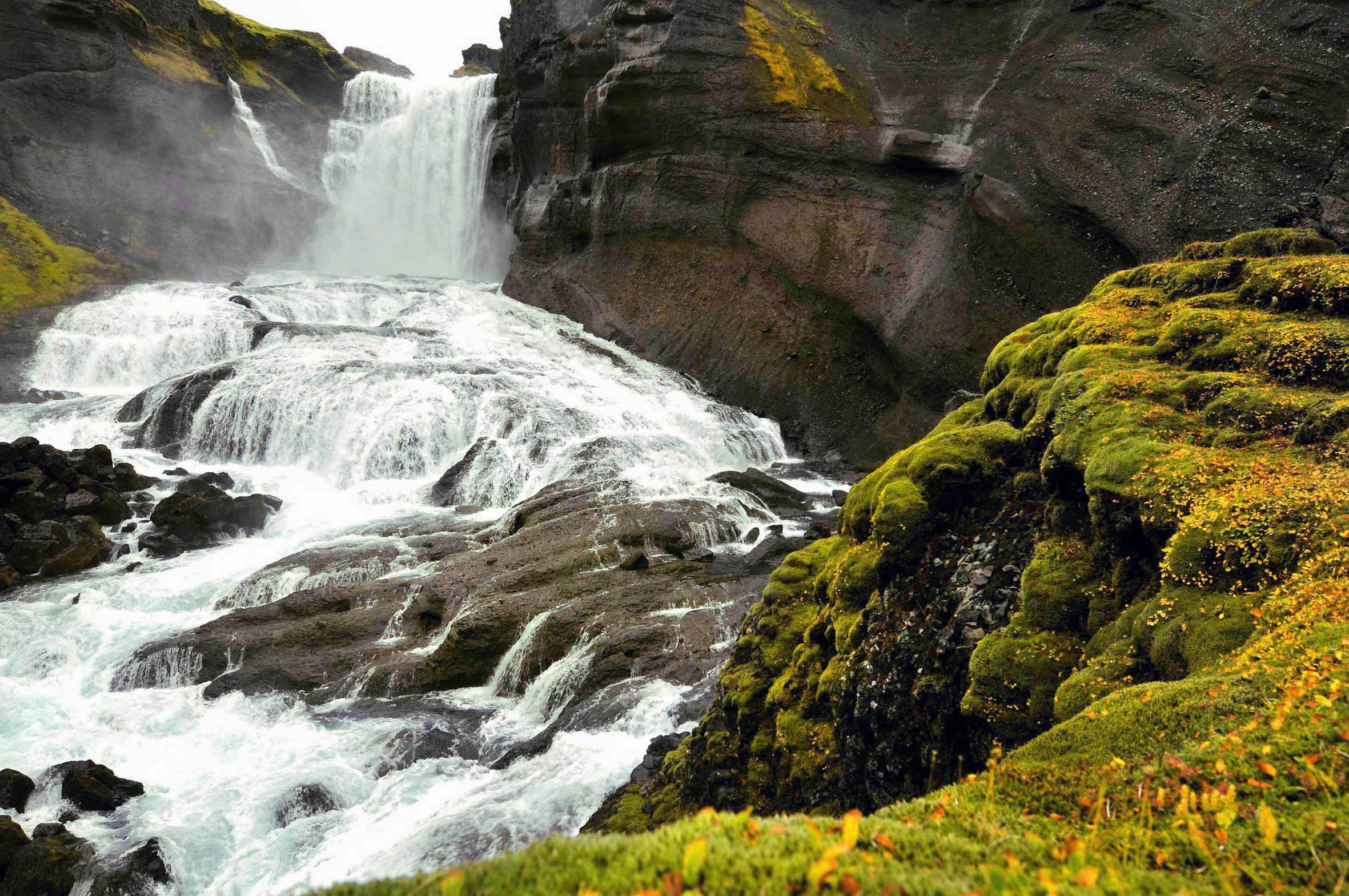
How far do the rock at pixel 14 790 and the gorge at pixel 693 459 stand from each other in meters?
0.06

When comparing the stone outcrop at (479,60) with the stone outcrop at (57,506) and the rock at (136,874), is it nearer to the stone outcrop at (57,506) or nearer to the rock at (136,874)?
the stone outcrop at (57,506)

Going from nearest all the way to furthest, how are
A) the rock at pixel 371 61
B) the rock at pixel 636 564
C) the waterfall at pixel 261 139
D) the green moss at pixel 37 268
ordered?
the rock at pixel 636 564
the green moss at pixel 37 268
the waterfall at pixel 261 139
the rock at pixel 371 61

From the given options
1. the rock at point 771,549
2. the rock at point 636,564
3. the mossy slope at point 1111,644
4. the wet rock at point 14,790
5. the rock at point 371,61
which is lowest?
the wet rock at point 14,790

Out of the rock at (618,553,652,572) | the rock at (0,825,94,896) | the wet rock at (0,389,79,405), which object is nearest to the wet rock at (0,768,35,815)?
the rock at (0,825,94,896)

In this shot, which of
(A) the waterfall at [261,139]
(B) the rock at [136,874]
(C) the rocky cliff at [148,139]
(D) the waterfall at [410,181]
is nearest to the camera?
(B) the rock at [136,874]

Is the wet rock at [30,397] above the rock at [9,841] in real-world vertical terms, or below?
above

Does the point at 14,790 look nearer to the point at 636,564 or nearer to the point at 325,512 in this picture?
the point at 636,564

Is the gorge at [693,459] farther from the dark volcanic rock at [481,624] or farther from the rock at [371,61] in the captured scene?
the rock at [371,61]

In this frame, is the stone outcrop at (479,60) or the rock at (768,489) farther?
the stone outcrop at (479,60)

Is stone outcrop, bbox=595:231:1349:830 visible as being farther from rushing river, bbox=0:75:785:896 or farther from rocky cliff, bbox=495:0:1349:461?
rocky cliff, bbox=495:0:1349:461

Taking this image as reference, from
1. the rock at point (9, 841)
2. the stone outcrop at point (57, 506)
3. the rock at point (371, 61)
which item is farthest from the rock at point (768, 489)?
the rock at point (371, 61)

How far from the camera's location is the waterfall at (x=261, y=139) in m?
54.9

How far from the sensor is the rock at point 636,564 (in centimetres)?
1648

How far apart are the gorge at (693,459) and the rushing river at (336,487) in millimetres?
125
